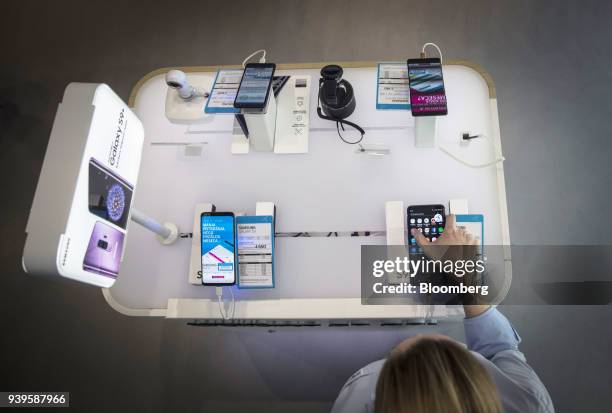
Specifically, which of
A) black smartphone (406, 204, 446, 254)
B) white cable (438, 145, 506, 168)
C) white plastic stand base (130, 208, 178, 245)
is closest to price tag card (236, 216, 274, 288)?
white plastic stand base (130, 208, 178, 245)

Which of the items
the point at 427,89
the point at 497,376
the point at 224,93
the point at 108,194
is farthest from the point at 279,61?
the point at 497,376

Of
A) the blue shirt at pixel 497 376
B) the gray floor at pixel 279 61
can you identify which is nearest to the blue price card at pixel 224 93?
the blue shirt at pixel 497 376

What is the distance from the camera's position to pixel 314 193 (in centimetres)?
163

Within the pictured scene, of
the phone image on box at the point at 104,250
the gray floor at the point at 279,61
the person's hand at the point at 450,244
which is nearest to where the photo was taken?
the phone image on box at the point at 104,250

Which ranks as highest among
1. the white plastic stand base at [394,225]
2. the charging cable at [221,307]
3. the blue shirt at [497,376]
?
the white plastic stand base at [394,225]

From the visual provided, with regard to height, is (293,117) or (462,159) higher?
(293,117)

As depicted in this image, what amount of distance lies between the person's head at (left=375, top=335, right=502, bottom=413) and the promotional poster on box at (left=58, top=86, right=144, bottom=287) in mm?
773

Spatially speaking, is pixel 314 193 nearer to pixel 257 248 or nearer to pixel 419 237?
pixel 257 248

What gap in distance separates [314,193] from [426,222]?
439mm

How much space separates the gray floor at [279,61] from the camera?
213 cm

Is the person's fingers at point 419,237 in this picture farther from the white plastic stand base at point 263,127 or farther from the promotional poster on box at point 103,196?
the promotional poster on box at point 103,196

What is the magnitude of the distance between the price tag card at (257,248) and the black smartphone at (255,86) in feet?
1.33

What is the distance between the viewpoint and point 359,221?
1592mm

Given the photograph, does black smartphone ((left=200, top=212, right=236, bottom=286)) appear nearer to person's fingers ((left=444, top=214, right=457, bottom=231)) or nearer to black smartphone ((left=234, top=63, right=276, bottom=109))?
black smartphone ((left=234, top=63, right=276, bottom=109))
